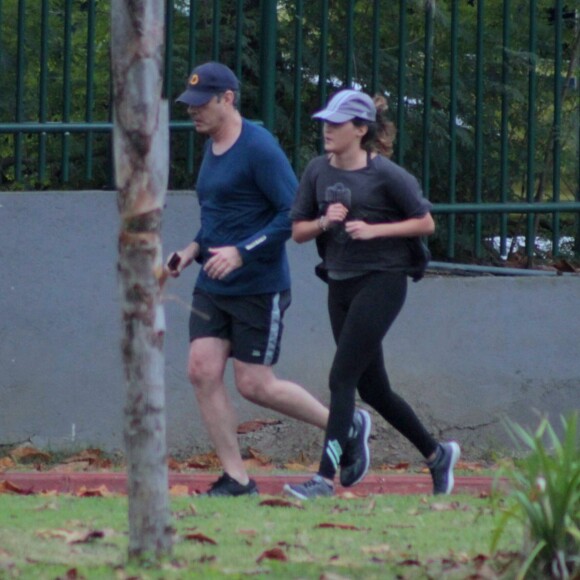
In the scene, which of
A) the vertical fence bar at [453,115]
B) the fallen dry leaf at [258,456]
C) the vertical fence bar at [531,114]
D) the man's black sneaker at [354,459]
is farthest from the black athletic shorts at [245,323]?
the vertical fence bar at [531,114]

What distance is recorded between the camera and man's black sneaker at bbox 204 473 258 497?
20.4ft

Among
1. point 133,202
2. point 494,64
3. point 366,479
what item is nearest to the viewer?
point 133,202

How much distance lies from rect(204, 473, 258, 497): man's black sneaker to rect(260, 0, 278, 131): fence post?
234 cm

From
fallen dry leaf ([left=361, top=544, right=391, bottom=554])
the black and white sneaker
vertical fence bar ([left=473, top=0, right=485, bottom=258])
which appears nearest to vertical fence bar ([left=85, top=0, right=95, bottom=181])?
vertical fence bar ([left=473, top=0, right=485, bottom=258])

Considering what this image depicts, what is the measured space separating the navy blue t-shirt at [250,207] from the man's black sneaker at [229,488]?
2.68 ft

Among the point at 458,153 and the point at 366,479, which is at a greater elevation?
the point at 458,153

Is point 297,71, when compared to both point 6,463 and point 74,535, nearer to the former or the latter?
point 6,463

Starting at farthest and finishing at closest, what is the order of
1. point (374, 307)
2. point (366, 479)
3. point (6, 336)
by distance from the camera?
point (6, 336) → point (366, 479) → point (374, 307)

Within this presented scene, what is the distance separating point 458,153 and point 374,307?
2.55 metres

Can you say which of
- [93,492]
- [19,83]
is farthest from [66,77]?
[93,492]

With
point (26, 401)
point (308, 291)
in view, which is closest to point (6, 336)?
point (26, 401)

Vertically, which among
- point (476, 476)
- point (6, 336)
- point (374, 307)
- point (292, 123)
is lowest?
point (476, 476)

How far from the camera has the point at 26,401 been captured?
301 inches

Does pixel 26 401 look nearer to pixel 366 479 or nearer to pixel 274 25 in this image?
pixel 366 479
